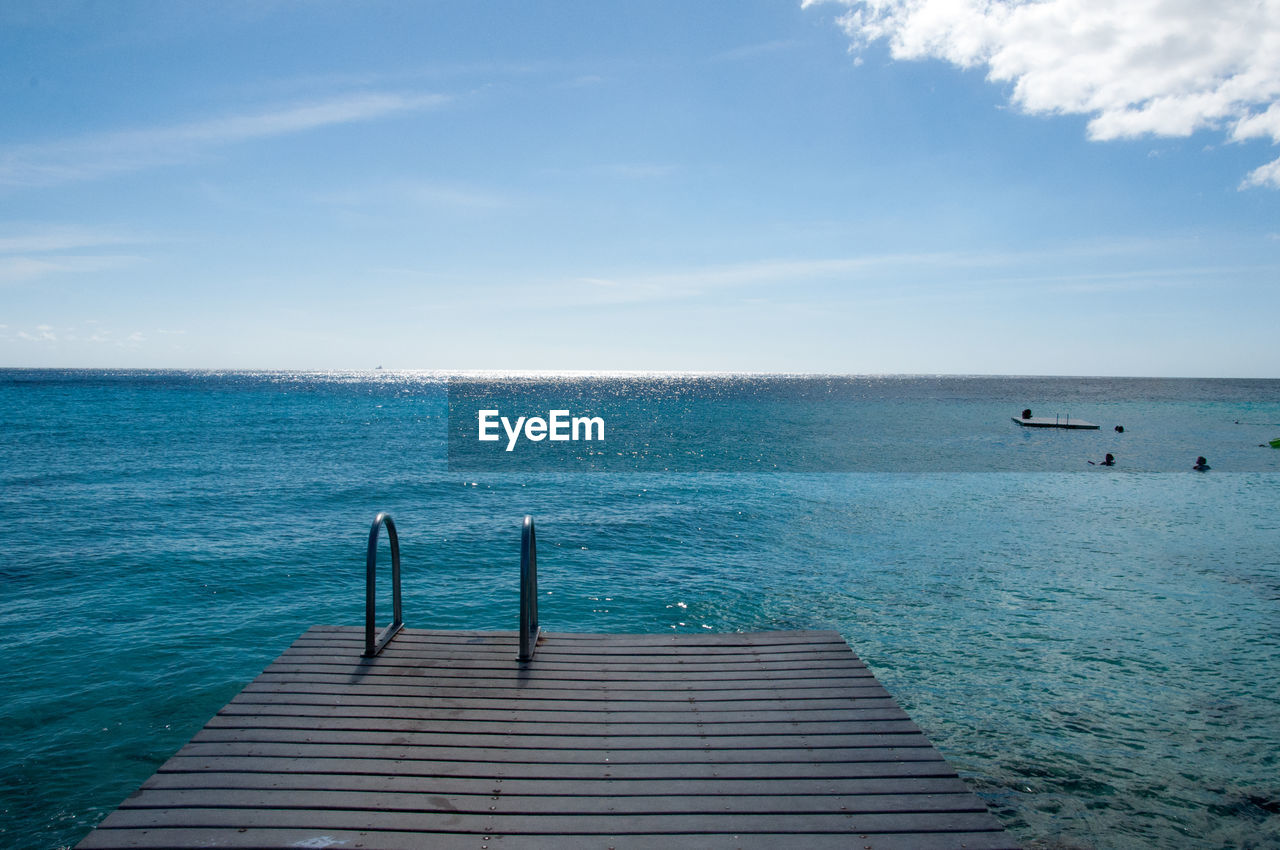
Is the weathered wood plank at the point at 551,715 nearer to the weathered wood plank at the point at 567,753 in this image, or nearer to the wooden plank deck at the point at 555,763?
the wooden plank deck at the point at 555,763

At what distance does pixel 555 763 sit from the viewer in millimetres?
5164

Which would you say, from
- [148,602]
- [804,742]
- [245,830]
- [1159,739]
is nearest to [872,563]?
[1159,739]

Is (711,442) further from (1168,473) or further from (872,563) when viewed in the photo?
(872,563)

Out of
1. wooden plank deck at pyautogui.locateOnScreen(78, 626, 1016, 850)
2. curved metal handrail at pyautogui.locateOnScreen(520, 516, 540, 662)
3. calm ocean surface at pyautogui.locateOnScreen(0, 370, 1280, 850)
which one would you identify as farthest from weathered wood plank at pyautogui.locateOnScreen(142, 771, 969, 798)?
calm ocean surface at pyautogui.locateOnScreen(0, 370, 1280, 850)

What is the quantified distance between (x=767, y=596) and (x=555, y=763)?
10844 millimetres

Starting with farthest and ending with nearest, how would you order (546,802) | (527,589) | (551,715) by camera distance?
(527,589) < (551,715) < (546,802)

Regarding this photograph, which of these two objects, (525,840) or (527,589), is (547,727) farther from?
(527,589)

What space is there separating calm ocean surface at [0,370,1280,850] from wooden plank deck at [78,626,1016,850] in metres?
3.49

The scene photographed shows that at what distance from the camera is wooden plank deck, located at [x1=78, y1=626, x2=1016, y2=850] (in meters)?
4.38

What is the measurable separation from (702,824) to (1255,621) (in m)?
15.1

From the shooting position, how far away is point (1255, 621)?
1342cm

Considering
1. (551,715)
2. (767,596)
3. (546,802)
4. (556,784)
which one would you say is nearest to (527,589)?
(551,715)

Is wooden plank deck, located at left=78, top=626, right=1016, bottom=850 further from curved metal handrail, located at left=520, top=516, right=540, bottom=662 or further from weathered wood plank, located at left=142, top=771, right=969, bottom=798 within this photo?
curved metal handrail, located at left=520, top=516, right=540, bottom=662

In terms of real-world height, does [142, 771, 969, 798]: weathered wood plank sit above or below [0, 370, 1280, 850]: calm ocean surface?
above
